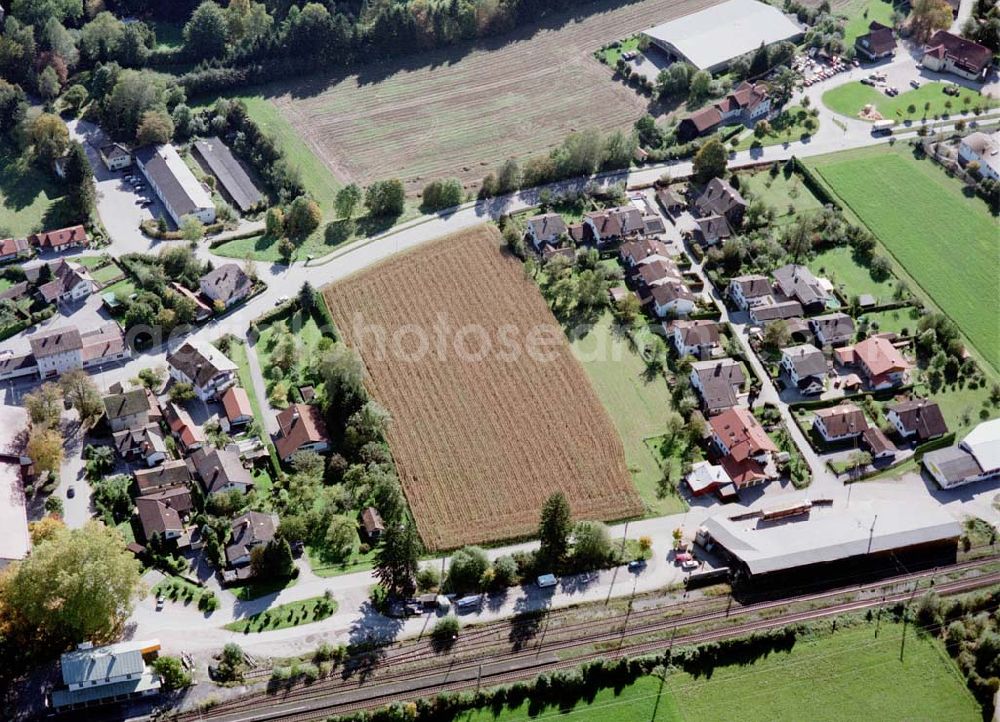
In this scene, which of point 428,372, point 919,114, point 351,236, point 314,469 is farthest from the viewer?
point 919,114

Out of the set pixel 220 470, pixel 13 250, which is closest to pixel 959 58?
pixel 220 470

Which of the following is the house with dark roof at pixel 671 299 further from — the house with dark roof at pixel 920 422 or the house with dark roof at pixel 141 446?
the house with dark roof at pixel 141 446

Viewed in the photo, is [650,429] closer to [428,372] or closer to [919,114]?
[428,372]

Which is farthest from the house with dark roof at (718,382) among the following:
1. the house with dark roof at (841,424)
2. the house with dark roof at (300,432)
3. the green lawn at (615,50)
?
the green lawn at (615,50)

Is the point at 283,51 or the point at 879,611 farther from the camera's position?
the point at 283,51

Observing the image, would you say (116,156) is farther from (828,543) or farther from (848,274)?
(828,543)

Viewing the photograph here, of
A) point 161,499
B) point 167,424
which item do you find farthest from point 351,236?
point 161,499
